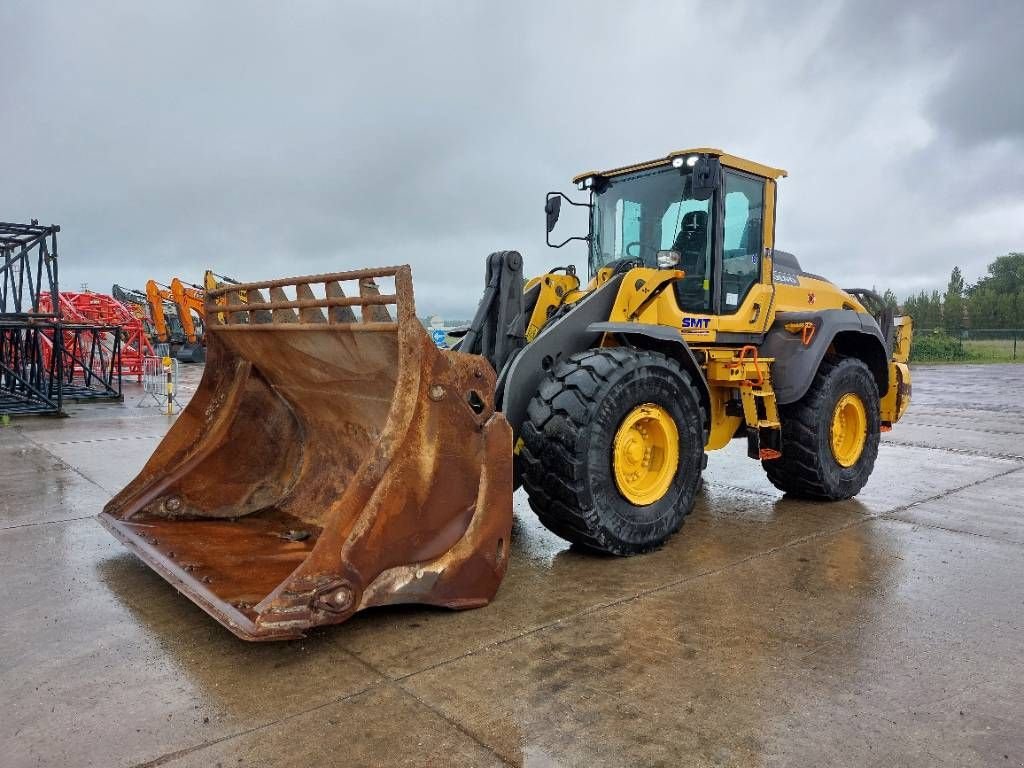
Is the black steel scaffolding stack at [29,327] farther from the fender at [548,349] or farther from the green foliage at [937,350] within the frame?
the green foliage at [937,350]

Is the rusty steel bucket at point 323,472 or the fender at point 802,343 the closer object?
the rusty steel bucket at point 323,472

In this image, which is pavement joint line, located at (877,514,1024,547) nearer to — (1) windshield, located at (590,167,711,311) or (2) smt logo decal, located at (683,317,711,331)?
(2) smt logo decal, located at (683,317,711,331)

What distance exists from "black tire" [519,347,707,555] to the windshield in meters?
1.15

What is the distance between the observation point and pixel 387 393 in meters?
3.95

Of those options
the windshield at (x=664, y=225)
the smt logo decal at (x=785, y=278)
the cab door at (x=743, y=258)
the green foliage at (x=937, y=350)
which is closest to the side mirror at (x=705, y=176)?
the windshield at (x=664, y=225)

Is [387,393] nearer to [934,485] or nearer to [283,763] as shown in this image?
[283,763]

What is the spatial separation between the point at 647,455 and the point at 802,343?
6.21 feet

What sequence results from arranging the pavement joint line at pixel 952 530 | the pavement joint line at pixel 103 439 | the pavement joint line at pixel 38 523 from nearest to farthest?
the pavement joint line at pixel 952 530 → the pavement joint line at pixel 38 523 → the pavement joint line at pixel 103 439

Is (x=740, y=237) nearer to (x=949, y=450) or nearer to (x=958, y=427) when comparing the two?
(x=949, y=450)

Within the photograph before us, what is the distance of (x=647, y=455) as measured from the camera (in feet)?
15.1

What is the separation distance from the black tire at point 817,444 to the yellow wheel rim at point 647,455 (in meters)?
1.62

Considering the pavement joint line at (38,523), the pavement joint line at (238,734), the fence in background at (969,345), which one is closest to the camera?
the pavement joint line at (238,734)

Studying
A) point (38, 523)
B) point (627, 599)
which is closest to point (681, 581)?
point (627, 599)

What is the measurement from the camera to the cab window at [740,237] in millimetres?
5508
